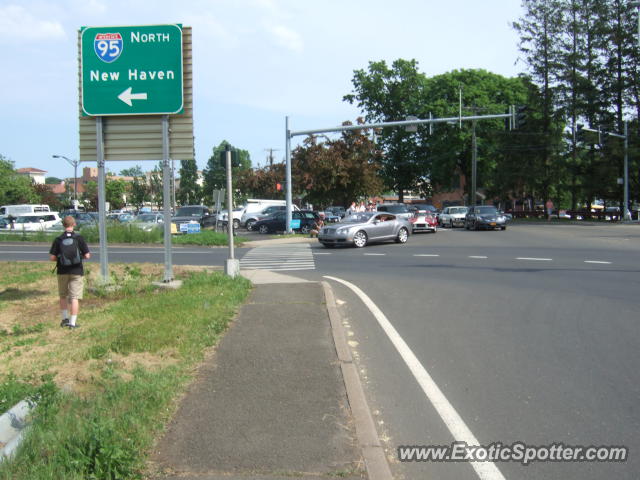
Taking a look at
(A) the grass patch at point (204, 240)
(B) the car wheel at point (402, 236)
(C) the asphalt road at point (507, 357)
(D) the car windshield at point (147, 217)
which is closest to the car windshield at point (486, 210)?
(B) the car wheel at point (402, 236)

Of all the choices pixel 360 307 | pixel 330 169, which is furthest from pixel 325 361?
pixel 330 169

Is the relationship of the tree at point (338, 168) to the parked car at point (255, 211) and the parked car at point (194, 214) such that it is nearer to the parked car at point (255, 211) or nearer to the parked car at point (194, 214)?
the parked car at point (255, 211)

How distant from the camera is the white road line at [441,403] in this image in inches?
165

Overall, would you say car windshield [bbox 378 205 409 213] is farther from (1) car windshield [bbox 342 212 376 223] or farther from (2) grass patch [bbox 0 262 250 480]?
(2) grass patch [bbox 0 262 250 480]

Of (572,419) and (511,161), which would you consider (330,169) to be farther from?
(572,419)

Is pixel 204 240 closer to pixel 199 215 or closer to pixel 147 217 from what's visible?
pixel 147 217

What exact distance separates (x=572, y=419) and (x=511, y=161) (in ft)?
186

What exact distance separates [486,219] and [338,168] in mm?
10729

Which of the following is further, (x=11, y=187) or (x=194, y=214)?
(x=11, y=187)

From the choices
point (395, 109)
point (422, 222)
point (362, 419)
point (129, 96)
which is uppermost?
point (395, 109)

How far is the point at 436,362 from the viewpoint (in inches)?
271

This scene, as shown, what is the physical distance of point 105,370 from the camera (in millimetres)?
6090

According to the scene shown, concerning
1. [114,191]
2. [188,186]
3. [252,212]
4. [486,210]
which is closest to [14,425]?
[486,210]

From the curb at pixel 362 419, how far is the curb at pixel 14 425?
2417 mm
